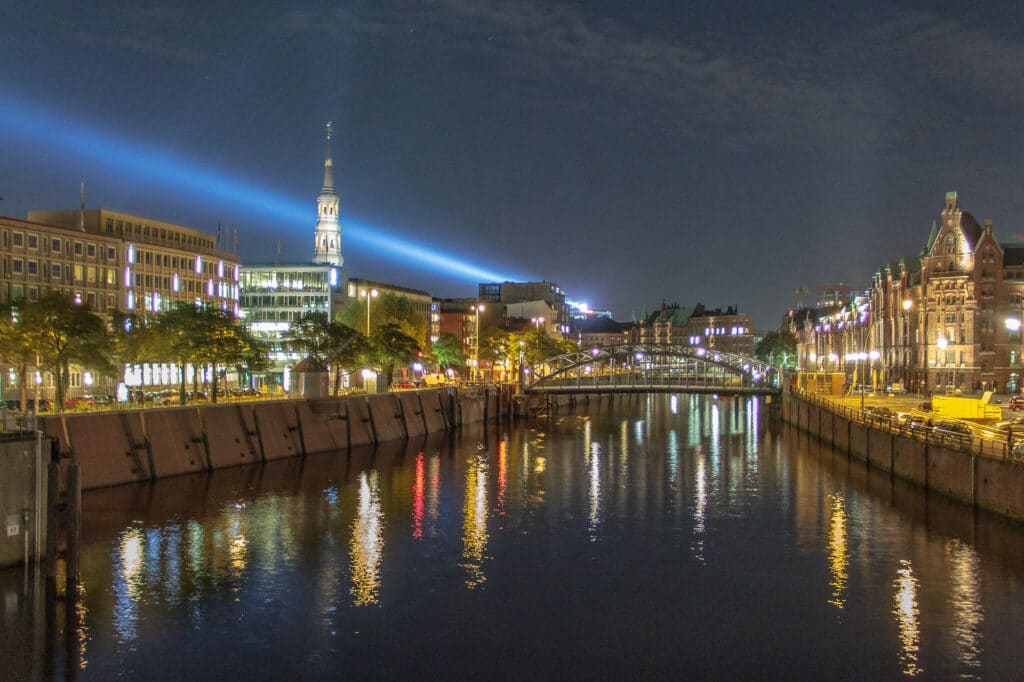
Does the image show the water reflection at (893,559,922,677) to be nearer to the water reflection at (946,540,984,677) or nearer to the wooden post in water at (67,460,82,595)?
the water reflection at (946,540,984,677)

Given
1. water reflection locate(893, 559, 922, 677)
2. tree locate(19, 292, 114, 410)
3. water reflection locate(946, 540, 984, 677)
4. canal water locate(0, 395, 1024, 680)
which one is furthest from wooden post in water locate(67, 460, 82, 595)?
tree locate(19, 292, 114, 410)

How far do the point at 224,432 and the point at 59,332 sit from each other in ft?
49.5

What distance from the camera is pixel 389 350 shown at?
357 ft

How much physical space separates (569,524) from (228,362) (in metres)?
46.0

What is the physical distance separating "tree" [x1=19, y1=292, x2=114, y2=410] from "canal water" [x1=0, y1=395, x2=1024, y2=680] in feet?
57.7

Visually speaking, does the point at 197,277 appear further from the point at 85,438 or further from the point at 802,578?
the point at 802,578

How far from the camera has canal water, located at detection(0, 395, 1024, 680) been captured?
29359 millimetres

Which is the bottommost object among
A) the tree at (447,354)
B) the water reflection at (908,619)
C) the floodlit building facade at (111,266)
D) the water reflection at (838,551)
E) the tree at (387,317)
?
the water reflection at (908,619)

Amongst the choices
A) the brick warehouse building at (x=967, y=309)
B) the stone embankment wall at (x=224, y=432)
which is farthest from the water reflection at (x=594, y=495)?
the brick warehouse building at (x=967, y=309)

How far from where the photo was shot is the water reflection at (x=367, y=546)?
1423 inches

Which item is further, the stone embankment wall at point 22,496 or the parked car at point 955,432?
the parked car at point 955,432

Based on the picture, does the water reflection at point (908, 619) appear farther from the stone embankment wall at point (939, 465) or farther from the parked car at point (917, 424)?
the parked car at point (917, 424)

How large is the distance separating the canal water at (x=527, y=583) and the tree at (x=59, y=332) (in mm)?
17584

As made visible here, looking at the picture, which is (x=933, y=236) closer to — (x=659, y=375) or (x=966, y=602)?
(x=659, y=375)
